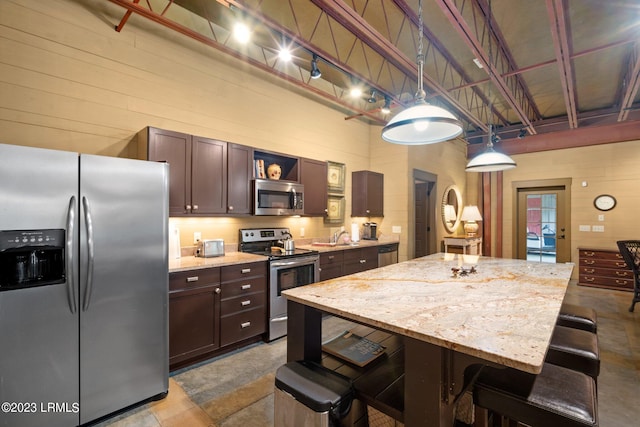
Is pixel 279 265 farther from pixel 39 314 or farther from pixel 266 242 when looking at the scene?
pixel 39 314

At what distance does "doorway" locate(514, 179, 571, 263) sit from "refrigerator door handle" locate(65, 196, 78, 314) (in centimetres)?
777

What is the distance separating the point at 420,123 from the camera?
204cm

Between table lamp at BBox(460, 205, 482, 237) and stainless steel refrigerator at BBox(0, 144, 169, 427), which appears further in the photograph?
table lamp at BBox(460, 205, 482, 237)

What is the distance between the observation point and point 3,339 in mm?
1649

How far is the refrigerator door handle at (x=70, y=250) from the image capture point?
6.10 ft

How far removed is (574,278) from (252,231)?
22.4 ft

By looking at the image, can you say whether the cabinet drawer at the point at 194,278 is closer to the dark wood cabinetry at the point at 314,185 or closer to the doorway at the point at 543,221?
the dark wood cabinetry at the point at 314,185

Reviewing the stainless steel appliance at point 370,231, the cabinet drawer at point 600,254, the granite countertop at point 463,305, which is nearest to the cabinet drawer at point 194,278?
the granite countertop at point 463,305

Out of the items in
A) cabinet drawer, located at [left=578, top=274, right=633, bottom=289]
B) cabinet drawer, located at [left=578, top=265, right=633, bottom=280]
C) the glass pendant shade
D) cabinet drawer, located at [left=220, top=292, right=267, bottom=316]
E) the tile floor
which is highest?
the glass pendant shade

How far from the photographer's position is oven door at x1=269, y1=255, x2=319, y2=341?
3271 mm

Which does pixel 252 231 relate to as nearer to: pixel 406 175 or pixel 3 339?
pixel 3 339

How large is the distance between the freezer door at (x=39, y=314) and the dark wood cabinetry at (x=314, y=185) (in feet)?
8.86

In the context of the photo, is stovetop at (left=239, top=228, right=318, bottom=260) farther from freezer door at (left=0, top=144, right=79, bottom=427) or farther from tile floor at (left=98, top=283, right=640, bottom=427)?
freezer door at (left=0, top=144, right=79, bottom=427)

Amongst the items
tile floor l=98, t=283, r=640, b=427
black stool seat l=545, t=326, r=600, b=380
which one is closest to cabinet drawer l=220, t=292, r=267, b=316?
tile floor l=98, t=283, r=640, b=427
